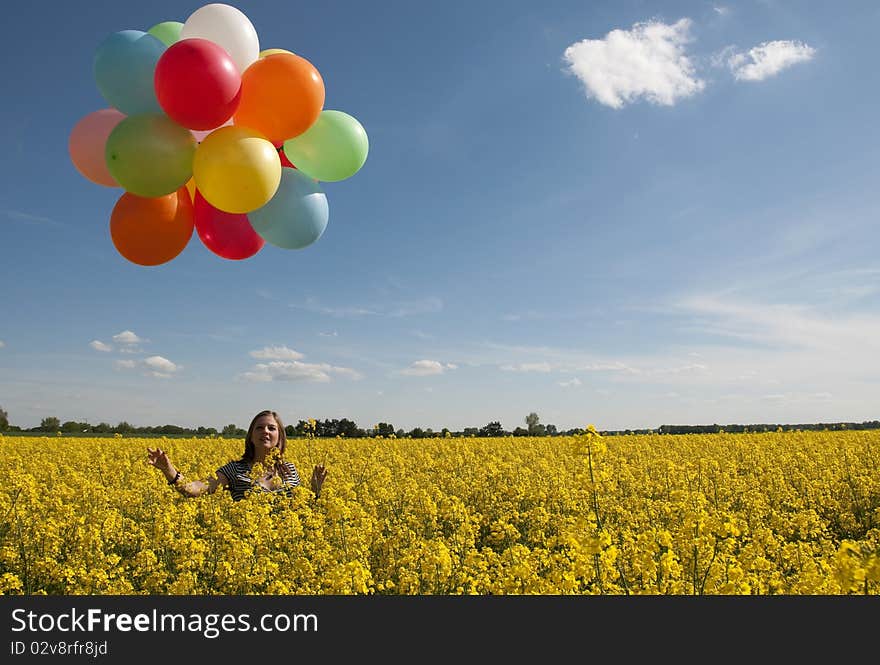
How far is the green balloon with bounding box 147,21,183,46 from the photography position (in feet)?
13.2

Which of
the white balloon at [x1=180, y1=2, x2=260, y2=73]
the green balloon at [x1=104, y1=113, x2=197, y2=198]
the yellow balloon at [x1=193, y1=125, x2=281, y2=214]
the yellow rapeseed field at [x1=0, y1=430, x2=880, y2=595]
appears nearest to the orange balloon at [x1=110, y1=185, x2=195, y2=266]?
the green balloon at [x1=104, y1=113, x2=197, y2=198]

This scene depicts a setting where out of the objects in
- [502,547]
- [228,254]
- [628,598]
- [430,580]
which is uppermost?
[228,254]

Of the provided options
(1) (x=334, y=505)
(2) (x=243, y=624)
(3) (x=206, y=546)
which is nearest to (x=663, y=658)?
(2) (x=243, y=624)

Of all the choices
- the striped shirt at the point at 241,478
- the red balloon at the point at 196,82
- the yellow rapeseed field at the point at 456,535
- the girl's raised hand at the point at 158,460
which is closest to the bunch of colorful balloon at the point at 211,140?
the red balloon at the point at 196,82

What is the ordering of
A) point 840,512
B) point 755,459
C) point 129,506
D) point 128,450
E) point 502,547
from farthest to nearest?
point 128,450 → point 755,459 → point 840,512 → point 129,506 → point 502,547

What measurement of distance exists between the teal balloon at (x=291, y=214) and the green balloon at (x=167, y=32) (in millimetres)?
1157

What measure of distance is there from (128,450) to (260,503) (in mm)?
10231

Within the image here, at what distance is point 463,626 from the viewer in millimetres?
2564

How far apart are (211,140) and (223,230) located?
2.33 feet

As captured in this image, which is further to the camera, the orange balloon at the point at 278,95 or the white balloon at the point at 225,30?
the white balloon at the point at 225,30

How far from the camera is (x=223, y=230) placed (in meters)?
4.07

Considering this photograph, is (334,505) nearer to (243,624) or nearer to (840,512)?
(243,624)

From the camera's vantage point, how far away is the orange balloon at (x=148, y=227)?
3.70 metres

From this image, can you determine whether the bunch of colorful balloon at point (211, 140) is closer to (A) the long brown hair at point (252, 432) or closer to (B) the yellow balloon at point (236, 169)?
(B) the yellow balloon at point (236, 169)
